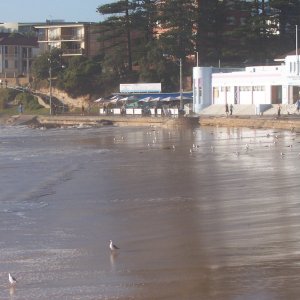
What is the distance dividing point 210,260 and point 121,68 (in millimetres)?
64621

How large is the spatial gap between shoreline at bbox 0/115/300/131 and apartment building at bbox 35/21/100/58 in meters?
13.9

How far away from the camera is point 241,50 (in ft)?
227

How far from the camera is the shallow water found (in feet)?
33.5

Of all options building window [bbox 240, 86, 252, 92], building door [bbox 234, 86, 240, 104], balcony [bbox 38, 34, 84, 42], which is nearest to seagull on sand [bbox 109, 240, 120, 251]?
building window [bbox 240, 86, 252, 92]

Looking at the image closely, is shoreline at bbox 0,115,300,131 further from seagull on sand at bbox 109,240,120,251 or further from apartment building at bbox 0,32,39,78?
seagull on sand at bbox 109,240,120,251

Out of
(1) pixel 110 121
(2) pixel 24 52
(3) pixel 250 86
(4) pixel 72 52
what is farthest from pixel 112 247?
(2) pixel 24 52

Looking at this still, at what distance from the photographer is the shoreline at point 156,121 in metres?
44.6

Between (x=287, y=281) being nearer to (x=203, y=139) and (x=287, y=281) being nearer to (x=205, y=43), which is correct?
(x=203, y=139)

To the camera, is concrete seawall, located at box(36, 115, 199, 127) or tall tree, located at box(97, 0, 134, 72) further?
tall tree, located at box(97, 0, 134, 72)

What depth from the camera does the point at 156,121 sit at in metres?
56.1

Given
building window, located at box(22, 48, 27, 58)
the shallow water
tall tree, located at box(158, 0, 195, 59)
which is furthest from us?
building window, located at box(22, 48, 27, 58)

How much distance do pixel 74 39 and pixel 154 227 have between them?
73.5 meters

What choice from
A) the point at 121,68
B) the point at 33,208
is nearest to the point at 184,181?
the point at 33,208

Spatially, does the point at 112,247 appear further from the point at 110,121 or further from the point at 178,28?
the point at 178,28
